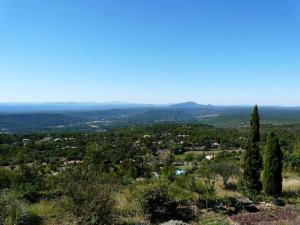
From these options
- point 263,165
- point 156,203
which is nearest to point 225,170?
point 263,165

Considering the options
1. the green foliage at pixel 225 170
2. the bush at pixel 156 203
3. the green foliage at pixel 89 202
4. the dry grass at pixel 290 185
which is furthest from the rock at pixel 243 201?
the green foliage at pixel 225 170

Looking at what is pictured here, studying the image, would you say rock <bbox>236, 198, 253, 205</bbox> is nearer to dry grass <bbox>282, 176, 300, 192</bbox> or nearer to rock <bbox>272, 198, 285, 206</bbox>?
rock <bbox>272, 198, 285, 206</bbox>

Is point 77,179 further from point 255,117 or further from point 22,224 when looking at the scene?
point 255,117

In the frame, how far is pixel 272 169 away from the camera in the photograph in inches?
697

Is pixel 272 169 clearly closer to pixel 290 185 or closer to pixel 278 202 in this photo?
pixel 290 185

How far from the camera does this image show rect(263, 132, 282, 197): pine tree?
17.4 metres

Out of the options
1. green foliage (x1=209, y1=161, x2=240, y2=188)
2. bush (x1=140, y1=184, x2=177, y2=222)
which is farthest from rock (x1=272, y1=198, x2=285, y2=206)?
green foliage (x1=209, y1=161, x2=240, y2=188)

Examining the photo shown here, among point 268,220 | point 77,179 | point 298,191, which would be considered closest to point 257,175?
point 298,191

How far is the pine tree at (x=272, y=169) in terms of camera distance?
17359mm

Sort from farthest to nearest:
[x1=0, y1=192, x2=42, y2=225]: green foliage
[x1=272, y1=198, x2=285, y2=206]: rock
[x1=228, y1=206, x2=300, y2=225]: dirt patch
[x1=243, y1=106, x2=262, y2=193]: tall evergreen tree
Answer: [x1=243, y1=106, x2=262, y2=193]: tall evergreen tree → [x1=272, y1=198, x2=285, y2=206]: rock → [x1=228, y1=206, x2=300, y2=225]: dirt patch → [x1=0, y1=192, x2=42, y2=225]: green foliage

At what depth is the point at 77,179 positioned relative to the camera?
424 inches

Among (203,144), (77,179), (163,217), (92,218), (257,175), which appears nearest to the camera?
(92,218)

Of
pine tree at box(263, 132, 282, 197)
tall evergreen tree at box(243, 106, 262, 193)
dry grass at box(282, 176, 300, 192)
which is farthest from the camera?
tall evergreen tree at box(243, 106, 262, 193)

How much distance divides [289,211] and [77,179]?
7.78 meters
